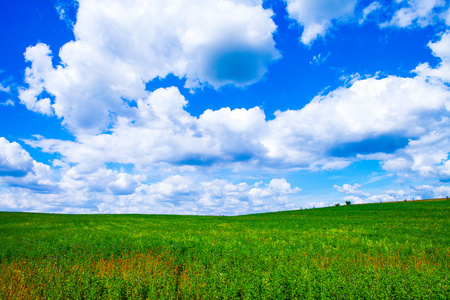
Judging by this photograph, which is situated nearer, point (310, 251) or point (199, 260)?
point (199, 260)

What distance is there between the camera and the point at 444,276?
7.41m

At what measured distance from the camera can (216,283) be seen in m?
7.32

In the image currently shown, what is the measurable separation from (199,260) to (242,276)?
3.30 metres

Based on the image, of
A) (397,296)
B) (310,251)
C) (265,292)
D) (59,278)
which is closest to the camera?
(397,296)

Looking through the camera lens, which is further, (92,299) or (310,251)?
Answer: (310,251)

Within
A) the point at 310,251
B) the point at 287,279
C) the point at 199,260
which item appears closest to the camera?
the point at 287,279

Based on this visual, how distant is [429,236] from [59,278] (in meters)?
Answer: 20.7

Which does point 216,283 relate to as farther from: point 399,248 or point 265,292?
point 399,248

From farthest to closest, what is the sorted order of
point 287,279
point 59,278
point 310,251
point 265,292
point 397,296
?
point 310,251 < point 59,278 < point 287,279 < point 265,292 < point 397,296

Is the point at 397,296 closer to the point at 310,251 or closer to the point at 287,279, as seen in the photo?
the point at 287,279

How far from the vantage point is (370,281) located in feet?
22.1

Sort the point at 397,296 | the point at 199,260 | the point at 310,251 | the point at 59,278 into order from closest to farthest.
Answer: the point at 397,296 < the point at 59,278 < the point at 199,260 < the point at 310,251

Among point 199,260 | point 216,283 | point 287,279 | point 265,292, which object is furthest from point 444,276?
point 199,260

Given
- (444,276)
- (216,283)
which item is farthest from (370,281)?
(216,283)
